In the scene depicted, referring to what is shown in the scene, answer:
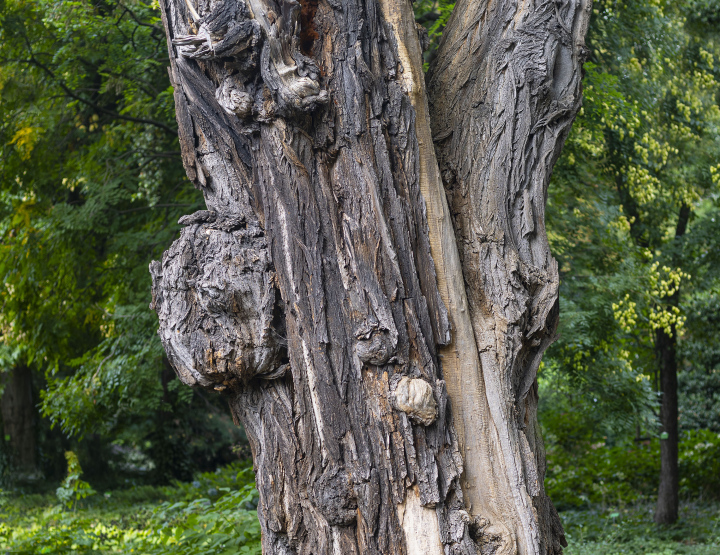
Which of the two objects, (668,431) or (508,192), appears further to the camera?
(668,431)

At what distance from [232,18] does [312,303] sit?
3.12 ft

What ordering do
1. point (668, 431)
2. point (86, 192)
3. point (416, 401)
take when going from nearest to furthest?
point (416, 401) → point (86, 192) → point (668, 431)

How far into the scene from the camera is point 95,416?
6371mm

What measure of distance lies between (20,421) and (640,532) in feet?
40.2

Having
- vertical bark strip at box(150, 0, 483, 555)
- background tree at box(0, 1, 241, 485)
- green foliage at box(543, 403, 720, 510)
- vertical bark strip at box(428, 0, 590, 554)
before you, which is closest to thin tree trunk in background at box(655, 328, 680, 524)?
green foliage at box(543, 403, 720, 510)

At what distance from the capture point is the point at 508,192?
227 centimetres

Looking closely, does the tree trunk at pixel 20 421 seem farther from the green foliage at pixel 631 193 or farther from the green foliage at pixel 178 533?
the green foliage at pixel 631 193

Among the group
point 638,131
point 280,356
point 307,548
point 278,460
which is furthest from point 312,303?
point 638,131

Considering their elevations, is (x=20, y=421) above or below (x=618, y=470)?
above

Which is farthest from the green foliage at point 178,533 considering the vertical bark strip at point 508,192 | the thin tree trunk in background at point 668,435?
the thin tree trunk in background at point 668,435

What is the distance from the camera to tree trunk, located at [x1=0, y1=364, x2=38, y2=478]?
12875mm

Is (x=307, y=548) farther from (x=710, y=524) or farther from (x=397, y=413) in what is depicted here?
(x=710, y=524)

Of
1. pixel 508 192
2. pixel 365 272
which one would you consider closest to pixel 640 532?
pixel 508 192

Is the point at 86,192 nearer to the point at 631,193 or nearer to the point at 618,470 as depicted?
the point at 631,193
